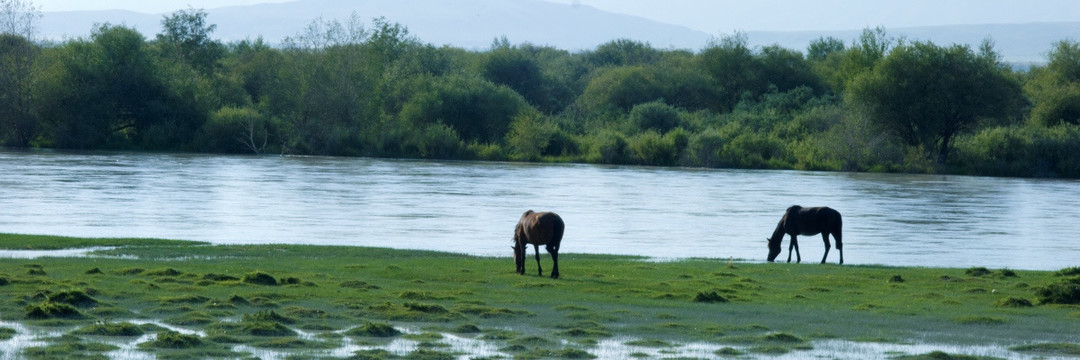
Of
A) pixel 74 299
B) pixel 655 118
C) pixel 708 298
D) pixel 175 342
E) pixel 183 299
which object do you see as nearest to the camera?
pixel 175 342

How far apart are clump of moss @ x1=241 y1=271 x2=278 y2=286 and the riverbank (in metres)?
0.05

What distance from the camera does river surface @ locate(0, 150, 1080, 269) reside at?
28.6 m

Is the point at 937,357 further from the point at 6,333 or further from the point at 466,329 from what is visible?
the point at 6,333

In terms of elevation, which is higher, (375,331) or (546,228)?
(546,228)

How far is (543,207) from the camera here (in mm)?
39781

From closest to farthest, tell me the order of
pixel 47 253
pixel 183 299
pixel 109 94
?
pixel 183 299, pixel 47 253, pixel 109 94

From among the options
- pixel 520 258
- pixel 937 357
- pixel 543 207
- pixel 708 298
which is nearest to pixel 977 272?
pixel 708 298

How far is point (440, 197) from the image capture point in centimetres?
4431

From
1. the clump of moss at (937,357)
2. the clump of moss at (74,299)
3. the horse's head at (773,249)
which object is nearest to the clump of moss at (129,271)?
the clump of moss at (74,299)

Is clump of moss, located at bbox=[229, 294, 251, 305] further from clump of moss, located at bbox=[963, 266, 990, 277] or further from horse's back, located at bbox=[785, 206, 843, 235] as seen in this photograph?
horse's back, located at bbox=[785, 206, 843, 235]

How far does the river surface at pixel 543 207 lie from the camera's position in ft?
93.7

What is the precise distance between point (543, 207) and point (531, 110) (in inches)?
1710

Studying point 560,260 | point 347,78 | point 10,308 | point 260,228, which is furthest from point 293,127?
point 10,308

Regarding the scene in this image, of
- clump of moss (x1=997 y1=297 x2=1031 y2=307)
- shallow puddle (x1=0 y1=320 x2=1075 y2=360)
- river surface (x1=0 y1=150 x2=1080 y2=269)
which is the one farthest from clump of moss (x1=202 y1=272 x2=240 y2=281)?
clump of moss (x1=997 y1=297 x2=1031 y2=307)
